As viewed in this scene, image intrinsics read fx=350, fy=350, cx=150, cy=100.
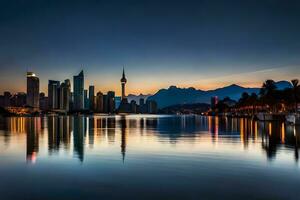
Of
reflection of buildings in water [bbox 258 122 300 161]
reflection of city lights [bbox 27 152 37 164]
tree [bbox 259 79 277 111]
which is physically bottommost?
reflection of buildings in water [bbox 258 122 300 161]

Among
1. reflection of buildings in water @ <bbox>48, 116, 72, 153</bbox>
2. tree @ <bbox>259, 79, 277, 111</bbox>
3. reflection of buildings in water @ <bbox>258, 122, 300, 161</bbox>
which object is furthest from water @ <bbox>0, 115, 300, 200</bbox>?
tree @ <bbox>259, 79, 277, 111</bbox>

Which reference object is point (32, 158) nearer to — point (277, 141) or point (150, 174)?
point (150, 174)

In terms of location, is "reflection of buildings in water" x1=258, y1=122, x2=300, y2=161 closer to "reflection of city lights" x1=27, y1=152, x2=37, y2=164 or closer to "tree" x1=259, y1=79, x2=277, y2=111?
"reflection of city lights" x1=27, y1=152, x2=37, y2=164

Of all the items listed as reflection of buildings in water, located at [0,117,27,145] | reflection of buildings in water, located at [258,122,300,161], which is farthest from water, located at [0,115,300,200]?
reflection of buildings in water, located at [0,117,27,145]

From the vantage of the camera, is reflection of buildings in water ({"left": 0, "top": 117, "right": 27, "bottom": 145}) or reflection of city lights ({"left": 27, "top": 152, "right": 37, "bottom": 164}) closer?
reflection of city lights ({"left": 27, "top": 152, "right": 37, "bottom": 164})

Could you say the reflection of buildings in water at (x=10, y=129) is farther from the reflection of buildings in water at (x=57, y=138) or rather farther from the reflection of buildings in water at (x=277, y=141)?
the reflection of buildings in water at (x=277, y=141)

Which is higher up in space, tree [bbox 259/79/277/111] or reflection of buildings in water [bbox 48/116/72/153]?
tree [bbox 259/79/277/111]

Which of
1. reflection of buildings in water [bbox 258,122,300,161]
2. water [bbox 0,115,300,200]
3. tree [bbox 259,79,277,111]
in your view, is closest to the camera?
water [bbox 0,115,300,200]

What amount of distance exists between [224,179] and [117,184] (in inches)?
220

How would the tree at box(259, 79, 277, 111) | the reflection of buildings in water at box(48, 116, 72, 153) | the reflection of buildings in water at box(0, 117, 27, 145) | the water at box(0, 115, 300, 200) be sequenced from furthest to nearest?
the tree at box(259, 79, 277, 111) → the reflection of buildings in water at box(0, 117, 27, 145) → the reflection of buildings in water at box(48, 116, 72, 153) → the water at box(0, 115, 300, 200)

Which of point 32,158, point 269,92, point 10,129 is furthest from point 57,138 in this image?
point 269,92

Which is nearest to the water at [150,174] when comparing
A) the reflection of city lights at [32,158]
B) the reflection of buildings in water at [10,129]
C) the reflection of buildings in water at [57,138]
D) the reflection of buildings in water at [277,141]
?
the reflection of city lights at [32,158]

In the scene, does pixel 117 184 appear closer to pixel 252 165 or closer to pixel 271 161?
pixel 252 165

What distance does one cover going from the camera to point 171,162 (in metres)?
23.9
